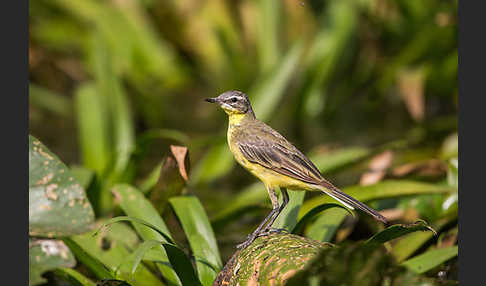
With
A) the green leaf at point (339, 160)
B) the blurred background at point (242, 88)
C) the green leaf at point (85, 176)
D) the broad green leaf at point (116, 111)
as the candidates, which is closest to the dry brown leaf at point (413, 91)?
the blurred background at point (242, 88)

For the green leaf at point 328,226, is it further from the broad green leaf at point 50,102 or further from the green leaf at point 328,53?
the broad green leaf at point 50,102

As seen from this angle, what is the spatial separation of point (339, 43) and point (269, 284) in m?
4.92

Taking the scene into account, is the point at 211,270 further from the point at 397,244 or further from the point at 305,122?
the point at 305,122

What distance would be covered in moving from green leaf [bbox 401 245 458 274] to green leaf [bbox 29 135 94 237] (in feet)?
5.45

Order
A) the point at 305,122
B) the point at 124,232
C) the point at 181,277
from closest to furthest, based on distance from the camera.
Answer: the point at 181,277 < the point at 124,232 < the point at 305,122

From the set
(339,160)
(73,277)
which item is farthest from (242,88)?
(73,277)

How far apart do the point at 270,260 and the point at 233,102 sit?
0.79 meters

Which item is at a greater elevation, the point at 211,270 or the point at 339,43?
the point at 339,43

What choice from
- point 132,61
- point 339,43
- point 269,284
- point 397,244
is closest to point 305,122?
point 339,43

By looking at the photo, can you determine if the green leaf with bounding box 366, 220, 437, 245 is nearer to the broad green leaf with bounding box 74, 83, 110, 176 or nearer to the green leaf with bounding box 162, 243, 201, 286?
the green leaf with bounding box 162, 243, 201, 286

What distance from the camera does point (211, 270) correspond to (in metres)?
3.16

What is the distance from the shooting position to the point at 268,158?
2922 millimetres

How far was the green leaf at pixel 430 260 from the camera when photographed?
3268 millimetres

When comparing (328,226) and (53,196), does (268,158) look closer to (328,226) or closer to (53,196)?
(328,226)
